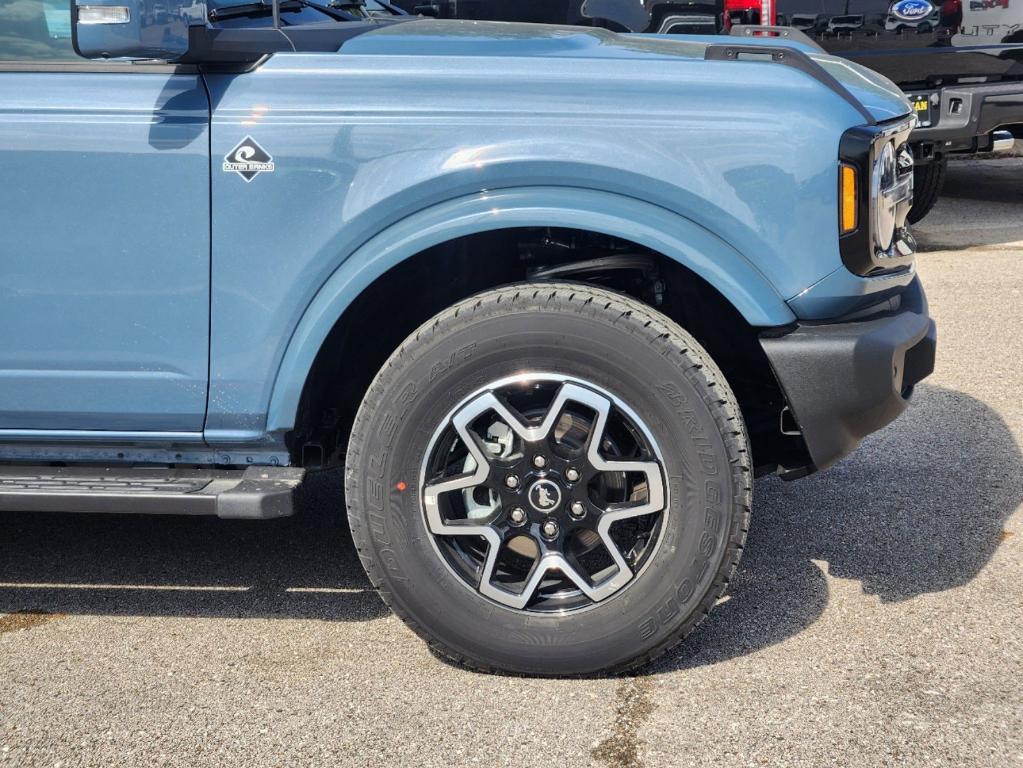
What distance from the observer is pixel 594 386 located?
2814 millimetres

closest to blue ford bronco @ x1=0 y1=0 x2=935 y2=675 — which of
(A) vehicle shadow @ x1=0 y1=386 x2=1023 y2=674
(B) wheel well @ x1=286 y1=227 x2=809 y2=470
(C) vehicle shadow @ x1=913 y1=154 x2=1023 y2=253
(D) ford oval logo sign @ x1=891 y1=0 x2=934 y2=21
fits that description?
(B) wheel well @ x1=286 y1=227 x2=809 y2=470

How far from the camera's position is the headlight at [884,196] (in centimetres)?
283

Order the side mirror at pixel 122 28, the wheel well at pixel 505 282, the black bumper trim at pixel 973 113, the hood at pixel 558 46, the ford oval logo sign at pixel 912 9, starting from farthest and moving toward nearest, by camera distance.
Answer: the ford oval logo sign at pixel 912 9, the black bumper trim at pixel 973 113, the wheel well at pixel 505 282, the hood at pixel 558 46, the side mirror at pixel 122 28

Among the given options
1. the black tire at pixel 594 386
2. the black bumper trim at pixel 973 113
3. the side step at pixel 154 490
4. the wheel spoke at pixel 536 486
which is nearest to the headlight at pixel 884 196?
the black tire at pixel 594 386

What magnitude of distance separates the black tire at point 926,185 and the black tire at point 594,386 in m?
6.07

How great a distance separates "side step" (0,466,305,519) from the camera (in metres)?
2.89

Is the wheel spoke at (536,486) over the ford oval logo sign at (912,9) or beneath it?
beneath

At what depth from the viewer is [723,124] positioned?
276 cm

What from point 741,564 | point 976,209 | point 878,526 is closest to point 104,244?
point 741,564

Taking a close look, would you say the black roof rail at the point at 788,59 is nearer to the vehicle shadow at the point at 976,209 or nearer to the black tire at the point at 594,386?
A: the black tire at the point at 594,386

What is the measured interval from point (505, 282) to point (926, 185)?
5.99 meters

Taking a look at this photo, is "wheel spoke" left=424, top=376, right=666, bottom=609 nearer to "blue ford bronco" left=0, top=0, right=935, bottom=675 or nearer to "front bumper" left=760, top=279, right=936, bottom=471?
"blue ford bronco" left=0, top=0, right=935, bottom=675

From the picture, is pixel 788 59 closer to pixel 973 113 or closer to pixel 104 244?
pixel 104 244

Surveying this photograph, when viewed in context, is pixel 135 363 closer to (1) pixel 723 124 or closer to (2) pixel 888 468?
(1) pixel 723 124
